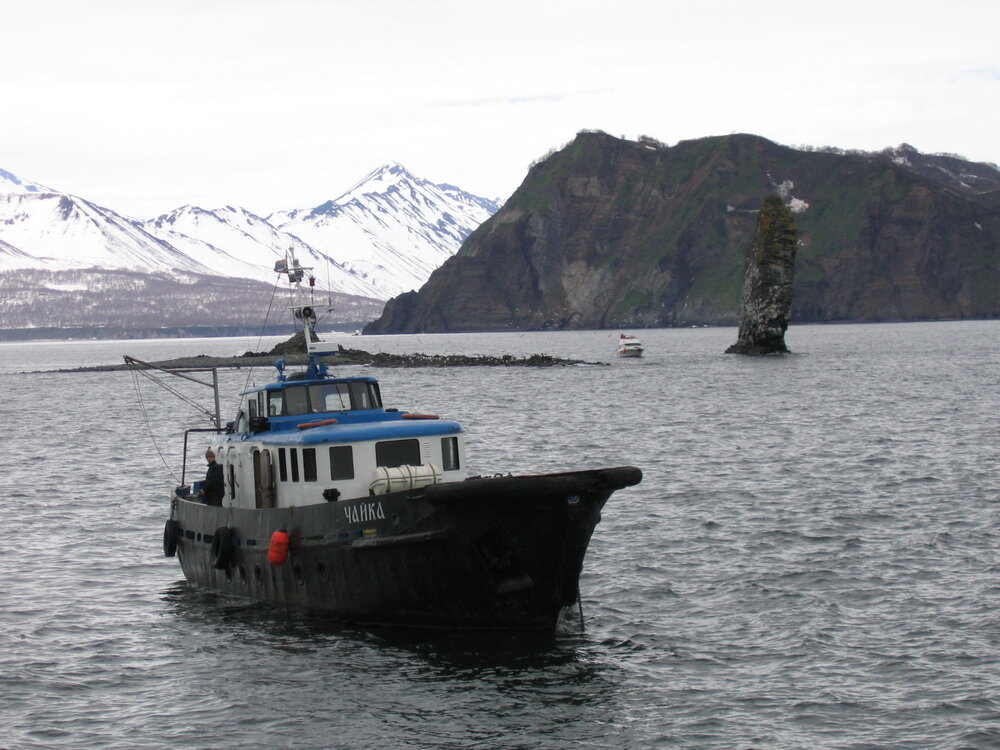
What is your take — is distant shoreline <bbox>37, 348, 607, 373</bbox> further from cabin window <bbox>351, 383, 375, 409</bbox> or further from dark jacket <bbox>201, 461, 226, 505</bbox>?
cabin window <bbox>351, 383, 375, 409</bbox>

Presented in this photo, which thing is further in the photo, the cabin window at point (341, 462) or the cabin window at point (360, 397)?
the cabin window at point (360, 397)

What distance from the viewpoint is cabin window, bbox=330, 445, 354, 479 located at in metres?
23.7

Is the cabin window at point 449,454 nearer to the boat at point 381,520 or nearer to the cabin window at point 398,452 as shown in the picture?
the boat at point 381,520

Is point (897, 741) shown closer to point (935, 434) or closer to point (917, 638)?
point (917, 638)

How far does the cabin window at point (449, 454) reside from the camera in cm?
2402

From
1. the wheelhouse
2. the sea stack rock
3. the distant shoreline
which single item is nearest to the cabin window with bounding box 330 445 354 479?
the wheelhouse

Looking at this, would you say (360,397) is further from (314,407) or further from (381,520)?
(381,520)

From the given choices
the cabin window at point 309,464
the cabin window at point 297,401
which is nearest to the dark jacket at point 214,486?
the cabin window at point 297,401

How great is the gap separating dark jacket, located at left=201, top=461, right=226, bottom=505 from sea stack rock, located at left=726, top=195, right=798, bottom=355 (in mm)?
105545

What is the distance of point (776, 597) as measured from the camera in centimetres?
2488

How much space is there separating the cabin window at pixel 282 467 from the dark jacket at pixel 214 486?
3.05 meters

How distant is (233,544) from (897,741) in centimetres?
1413

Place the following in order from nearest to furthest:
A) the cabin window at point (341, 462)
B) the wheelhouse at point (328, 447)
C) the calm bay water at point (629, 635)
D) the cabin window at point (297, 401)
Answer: the calm bay water at point (629, 635) < the wheelhouse at point (328, 447) < the cabin window at point (341, 462) < the cabin window at point (297, 401)

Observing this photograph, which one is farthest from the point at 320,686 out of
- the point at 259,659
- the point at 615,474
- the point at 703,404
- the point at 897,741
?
the point at 703,404
